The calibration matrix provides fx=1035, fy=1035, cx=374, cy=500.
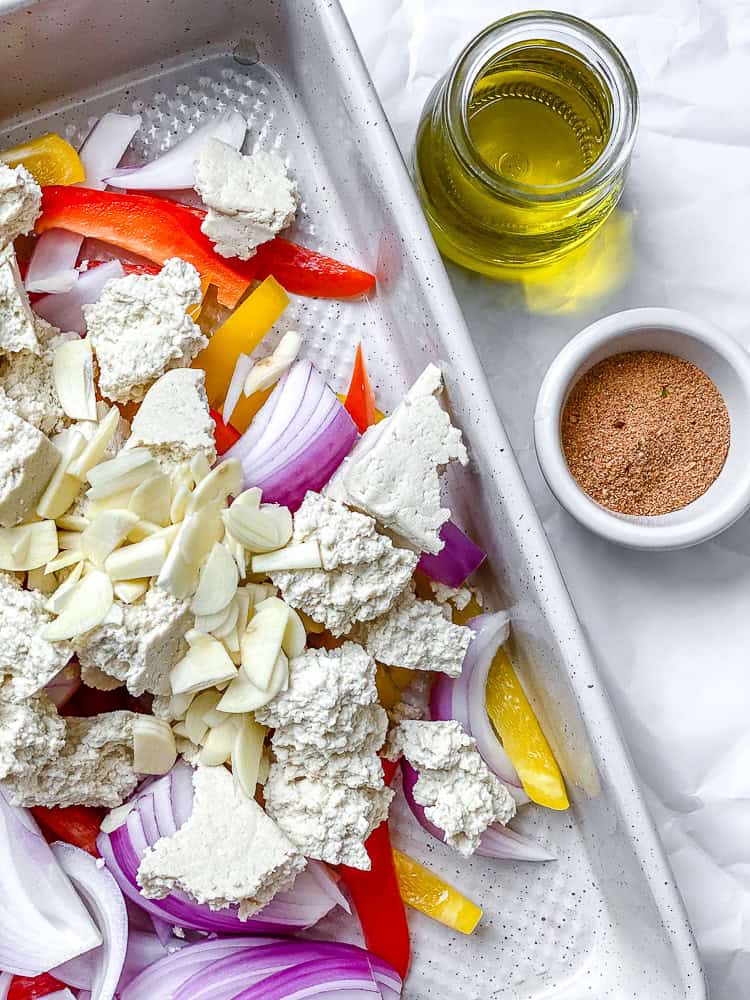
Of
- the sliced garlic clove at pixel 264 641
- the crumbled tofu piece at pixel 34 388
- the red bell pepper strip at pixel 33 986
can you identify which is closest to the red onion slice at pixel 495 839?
the sliced garlic clove at pixel 264 641

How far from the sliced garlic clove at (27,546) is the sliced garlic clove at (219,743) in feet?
0.86

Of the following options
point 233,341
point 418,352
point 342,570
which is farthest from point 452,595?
point 233,341

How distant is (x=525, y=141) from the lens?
135 centimetres

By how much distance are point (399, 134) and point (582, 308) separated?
340 mm

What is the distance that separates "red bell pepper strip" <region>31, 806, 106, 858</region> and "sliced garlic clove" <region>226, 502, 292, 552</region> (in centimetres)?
38

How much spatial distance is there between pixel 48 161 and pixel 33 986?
0.99m

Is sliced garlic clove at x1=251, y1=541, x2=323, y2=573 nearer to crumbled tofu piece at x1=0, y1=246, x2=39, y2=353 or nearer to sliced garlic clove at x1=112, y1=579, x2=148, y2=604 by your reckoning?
sliced garlic clove at x1=112, y1=579, x2=148, y2=604

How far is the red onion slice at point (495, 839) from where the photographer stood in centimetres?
125

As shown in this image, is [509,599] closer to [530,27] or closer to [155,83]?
[530,27]

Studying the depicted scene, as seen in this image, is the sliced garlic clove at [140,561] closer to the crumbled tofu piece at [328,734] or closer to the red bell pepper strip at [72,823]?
the crumbled tofu piece at [328,734]

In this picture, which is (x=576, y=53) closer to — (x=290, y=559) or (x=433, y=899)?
(x=290, y=559)

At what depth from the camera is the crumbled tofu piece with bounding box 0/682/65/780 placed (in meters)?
1.07

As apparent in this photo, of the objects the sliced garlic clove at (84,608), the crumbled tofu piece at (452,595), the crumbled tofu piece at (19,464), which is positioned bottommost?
the crumbled tofu piece at (452,595)

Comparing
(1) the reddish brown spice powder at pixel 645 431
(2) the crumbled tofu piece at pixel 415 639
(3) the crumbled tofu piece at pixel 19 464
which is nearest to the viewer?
(3) the crumbled tofu piece at pixel 19 464
